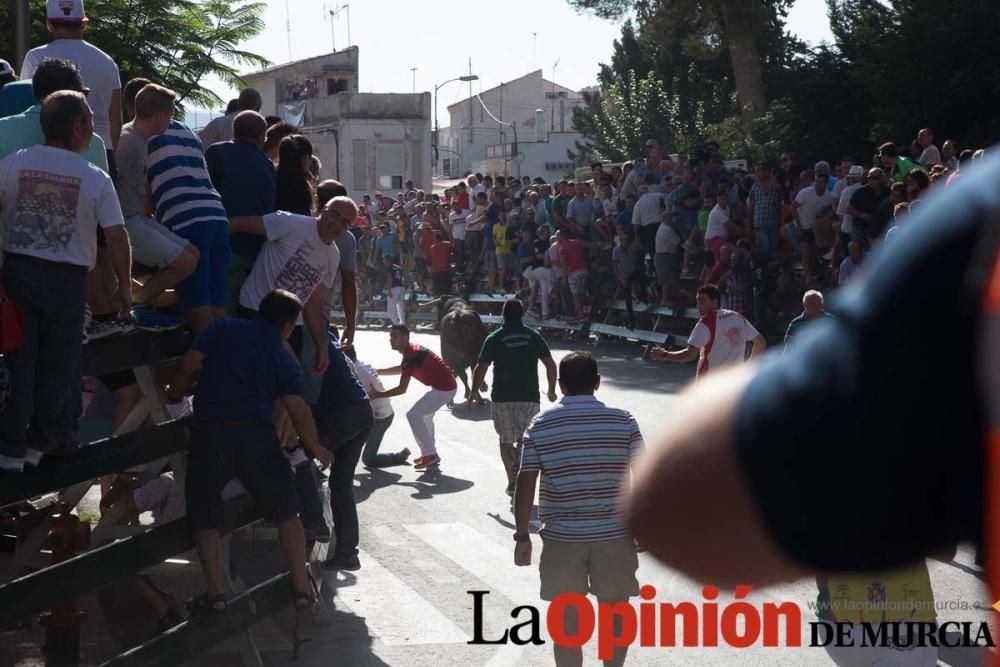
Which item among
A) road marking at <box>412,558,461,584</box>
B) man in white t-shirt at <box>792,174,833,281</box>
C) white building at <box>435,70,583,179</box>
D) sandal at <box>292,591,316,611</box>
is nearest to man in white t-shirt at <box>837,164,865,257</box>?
man in white t-shirt at <box>792,174,833,281</box>

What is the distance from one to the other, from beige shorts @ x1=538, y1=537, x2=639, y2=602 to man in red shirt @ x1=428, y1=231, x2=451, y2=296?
73.2 ft

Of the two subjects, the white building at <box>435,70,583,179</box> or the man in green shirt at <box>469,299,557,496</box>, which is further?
the white building at <box>435,70,583,179</box>

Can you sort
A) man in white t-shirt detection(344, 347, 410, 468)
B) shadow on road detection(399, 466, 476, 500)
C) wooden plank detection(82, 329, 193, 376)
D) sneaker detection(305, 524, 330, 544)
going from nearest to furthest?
wooden plank detection(82, 329, 193, 376) < sneaker detection(305, 524, 330, 544) < shadow on road detection(399, 466, 476, 500) < man in white t-shirt detection(344, 347, 410, 468)

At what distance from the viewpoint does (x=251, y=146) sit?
28.5ft

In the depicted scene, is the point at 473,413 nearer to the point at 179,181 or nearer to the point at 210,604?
the point at 179,181

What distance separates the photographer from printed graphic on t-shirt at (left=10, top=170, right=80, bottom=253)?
6.16 meters

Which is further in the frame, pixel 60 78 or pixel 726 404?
pixel 60 78

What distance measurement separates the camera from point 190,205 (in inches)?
304

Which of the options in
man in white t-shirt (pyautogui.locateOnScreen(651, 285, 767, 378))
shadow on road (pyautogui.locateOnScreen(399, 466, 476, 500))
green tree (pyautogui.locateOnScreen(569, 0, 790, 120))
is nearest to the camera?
man in white t-shirt (pyautogui.locateOnScreen(651, 285, 767, 378))

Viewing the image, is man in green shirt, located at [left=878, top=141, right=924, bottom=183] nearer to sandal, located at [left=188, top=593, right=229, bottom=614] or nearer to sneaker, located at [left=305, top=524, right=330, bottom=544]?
sneaker, located at [left=305, top=524, right=330, bottom=544]

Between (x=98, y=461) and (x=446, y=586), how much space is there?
3424mm

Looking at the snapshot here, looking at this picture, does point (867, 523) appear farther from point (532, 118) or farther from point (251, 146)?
point (532, 118)

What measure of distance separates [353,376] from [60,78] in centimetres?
378

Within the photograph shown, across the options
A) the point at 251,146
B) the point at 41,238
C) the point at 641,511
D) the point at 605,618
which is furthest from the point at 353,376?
the point at 641,511
